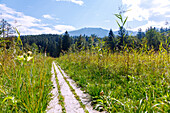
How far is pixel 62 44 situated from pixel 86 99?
4650 centimetres

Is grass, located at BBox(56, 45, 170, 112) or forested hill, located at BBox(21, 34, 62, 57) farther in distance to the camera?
forested hill, located at BBox(21, 34, 62, 57)

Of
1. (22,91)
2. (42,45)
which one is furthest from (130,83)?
(42,45)

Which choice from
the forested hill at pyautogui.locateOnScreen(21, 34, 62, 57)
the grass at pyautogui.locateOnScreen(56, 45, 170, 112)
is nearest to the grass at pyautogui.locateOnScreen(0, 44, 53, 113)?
the forested hill at pyautogui.locateOnScreen(21, 34, 62, 57)

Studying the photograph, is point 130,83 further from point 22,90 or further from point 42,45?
point 42,45

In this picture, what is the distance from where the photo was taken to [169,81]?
310cm

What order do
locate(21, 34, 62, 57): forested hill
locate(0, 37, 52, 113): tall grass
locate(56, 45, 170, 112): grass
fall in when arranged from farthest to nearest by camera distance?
locate(21, 34, 62, 57): forested hill
locate(56, 45, 170, 112): grass
locate(0, 37, 52, 113): tall grass

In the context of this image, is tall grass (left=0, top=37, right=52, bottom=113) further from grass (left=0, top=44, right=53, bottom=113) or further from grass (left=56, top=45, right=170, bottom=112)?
grass (left=56, top=45, right=170, bottom=112)

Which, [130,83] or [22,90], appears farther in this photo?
[130,83]

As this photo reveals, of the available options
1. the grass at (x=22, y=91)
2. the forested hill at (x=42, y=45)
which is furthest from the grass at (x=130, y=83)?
the forested hill at (x=42, y=45)

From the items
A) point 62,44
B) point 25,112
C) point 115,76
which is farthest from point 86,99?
point 62,44

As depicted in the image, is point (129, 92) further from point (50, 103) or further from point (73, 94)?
point (50, 103)

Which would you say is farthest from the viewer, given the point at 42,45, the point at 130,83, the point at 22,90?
the point at 42,45

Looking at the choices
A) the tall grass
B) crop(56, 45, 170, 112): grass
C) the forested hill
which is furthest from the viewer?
the forested hill

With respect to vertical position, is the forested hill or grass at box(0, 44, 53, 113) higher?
the forested hill
